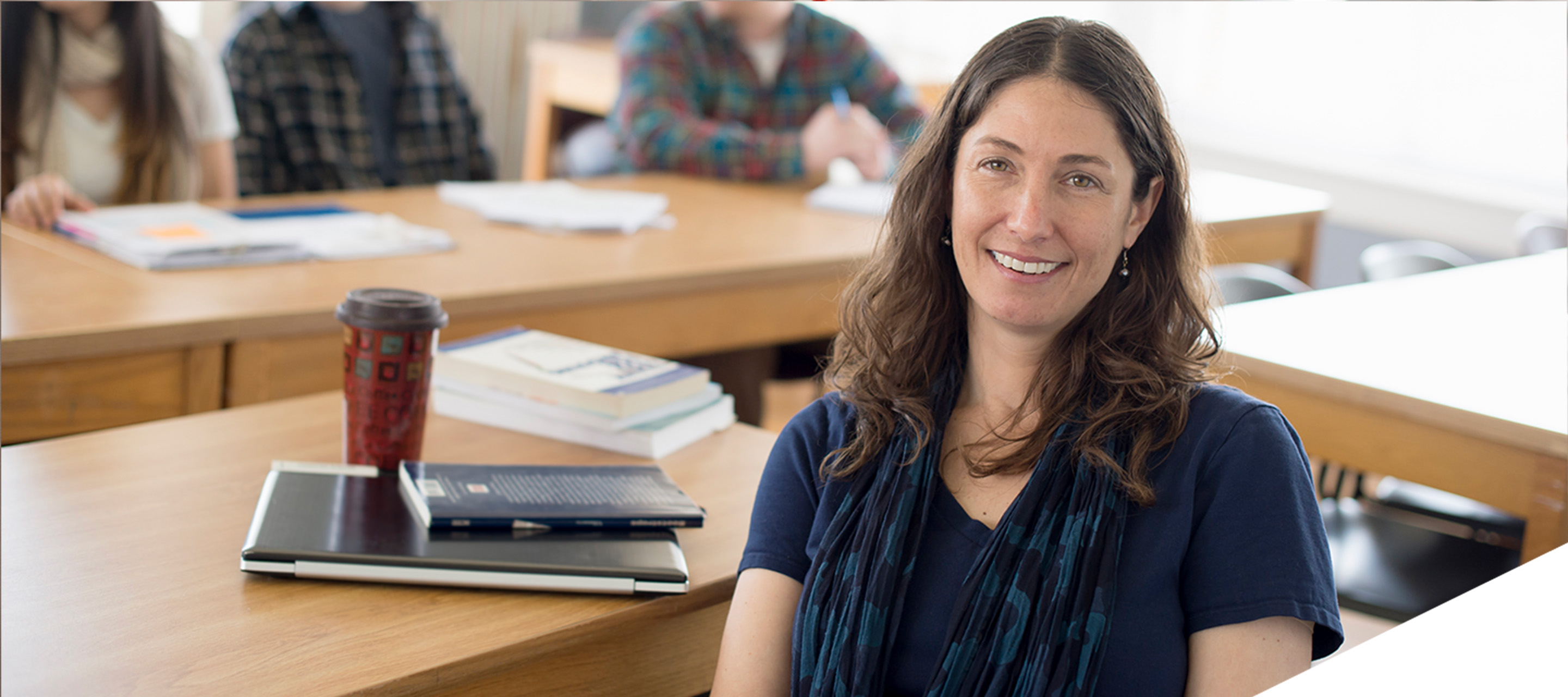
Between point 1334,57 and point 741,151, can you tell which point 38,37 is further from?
point 1334,57

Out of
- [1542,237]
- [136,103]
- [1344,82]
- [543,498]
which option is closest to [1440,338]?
[1542,237]

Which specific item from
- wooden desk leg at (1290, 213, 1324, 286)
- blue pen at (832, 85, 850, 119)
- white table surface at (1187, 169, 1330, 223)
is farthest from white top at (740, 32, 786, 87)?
wooden desk leg at (1290, 213, 1324, 286)

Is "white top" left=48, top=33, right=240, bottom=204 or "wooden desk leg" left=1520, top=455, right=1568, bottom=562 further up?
"white top" left=48, top=33, right=240, bottom=204

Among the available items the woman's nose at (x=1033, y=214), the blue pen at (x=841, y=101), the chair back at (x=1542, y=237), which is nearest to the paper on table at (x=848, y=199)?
the blue pen at (x=841, y=101)

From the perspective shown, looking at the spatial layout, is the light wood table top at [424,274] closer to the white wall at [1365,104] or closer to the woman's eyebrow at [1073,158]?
the woman's eyebrow at [1073,158]

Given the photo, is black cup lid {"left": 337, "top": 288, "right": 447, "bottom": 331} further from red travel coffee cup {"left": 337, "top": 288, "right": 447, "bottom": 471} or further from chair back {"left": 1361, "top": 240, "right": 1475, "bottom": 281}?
chair back {"left": 1361, "top": 240, "right": 1475, "bottom": 281}

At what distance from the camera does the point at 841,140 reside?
9.39 ft

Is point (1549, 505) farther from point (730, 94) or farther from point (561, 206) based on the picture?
point (730, 94)

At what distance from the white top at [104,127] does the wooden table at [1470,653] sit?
2360 mm

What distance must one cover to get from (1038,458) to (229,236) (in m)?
1.41

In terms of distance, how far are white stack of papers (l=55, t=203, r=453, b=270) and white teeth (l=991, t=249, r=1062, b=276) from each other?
1.24 meters

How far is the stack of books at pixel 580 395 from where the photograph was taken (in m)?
1.45

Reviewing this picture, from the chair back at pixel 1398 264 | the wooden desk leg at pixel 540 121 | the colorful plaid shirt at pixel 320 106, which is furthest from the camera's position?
the wooden desk leg at pixel 540 121

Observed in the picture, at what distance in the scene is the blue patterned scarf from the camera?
990mm
